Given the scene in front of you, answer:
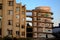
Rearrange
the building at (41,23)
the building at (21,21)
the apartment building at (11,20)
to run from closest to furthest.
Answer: the apartment building at (11,20) < the building at (21,21) < the building at (41,23)

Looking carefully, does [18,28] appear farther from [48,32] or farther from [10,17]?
[48,32]

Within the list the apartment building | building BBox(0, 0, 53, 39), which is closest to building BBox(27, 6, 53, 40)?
building BBox(0, 0, 53, 39)

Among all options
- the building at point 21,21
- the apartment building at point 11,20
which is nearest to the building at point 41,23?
the building at point 21,21

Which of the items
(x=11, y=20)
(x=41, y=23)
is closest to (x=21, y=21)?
(x=11, y=20)

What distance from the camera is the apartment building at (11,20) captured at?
142 ft

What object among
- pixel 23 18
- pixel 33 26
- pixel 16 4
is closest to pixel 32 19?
pixel 33 26

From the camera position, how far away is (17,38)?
42.2 metres

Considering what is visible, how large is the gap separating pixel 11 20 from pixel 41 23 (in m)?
14.7

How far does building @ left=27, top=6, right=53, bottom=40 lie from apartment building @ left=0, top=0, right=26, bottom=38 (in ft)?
21.7

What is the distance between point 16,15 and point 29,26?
7.17 metres

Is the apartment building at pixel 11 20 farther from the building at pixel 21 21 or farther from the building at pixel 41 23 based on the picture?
the building at pixel 41 23

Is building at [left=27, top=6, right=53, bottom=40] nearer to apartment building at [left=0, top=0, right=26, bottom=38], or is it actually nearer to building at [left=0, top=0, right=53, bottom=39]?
building at [left=0, top=0, right=53, bottom=39]

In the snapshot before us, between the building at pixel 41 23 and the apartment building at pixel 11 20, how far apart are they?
21.7ft

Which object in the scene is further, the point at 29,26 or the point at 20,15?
the point at 29,26
